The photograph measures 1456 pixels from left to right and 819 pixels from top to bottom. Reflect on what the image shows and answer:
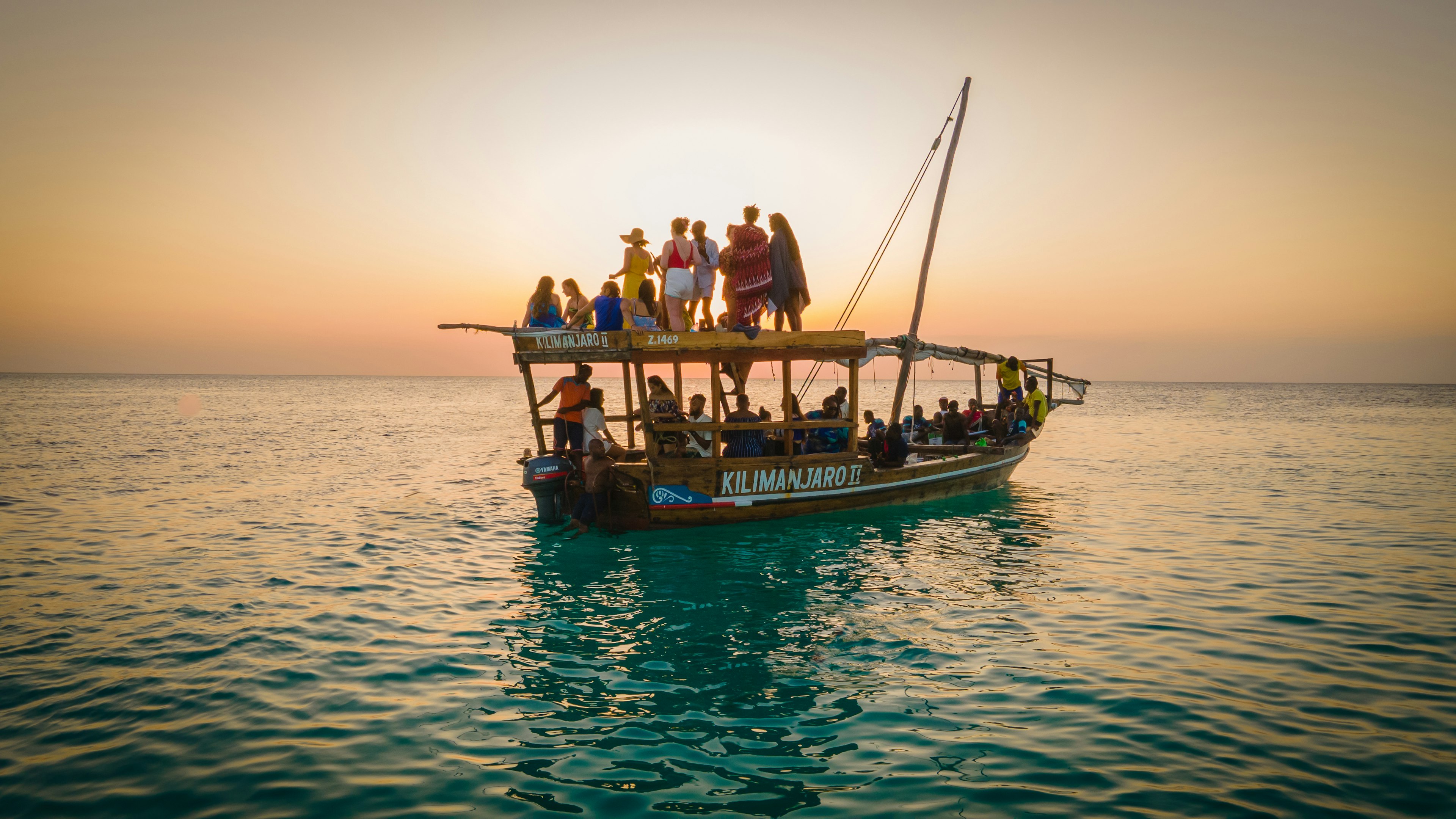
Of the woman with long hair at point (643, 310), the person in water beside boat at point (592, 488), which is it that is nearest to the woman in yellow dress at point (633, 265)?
the woman with long hair at point (643, 310)

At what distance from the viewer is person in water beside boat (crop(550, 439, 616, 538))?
12.8m

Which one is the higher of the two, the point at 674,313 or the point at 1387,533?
the point at 674,313

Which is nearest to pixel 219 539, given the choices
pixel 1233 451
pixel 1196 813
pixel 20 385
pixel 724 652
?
pixel 724 652

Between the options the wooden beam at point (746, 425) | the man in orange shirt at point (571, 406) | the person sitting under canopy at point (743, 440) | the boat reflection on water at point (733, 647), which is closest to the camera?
the boat reflection on water at point (733, 647)

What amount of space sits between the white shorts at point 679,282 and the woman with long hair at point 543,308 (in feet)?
6.61

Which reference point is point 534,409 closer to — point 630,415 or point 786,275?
point 630,415

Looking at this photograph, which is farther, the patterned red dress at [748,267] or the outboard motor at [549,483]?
the outboard motor at [549,483]

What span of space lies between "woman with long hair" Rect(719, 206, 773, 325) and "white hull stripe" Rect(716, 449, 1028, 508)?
3.18 m

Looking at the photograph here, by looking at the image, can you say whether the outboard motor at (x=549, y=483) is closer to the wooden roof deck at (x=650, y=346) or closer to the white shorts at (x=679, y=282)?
the wooden roof deck at (x=650, y=346)

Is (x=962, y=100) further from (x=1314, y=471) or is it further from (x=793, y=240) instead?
(x=1314, y=471)

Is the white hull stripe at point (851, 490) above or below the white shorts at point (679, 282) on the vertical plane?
below

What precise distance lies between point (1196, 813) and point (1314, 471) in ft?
90.1

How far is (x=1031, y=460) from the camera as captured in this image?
103 feet

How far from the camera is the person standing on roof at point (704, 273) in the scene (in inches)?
513
